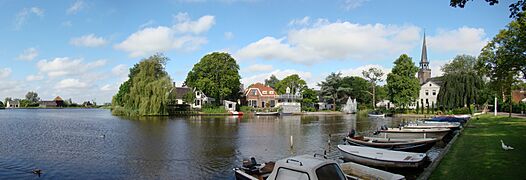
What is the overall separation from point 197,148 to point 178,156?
294 centimetres

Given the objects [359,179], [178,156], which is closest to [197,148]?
[178,156]

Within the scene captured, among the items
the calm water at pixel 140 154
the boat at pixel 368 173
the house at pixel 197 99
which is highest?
the house at pixel 197 99

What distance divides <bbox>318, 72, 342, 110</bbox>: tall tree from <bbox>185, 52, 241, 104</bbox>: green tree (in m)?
24.1

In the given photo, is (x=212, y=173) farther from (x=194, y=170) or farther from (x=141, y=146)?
(x=141, y=146)

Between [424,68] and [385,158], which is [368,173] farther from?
[424,68]

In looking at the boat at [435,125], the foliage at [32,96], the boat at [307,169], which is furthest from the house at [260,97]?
the foliage at [32,96]

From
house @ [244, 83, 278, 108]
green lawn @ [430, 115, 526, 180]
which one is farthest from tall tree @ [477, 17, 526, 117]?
house @ [244, 83, 278, 108]

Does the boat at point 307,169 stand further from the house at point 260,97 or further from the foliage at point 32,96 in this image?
the foliage at point 32,96

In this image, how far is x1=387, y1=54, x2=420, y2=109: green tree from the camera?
68312 mm

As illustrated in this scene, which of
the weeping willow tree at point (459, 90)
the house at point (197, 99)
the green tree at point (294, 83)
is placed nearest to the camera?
the weeping willow tree at point (459, 90)

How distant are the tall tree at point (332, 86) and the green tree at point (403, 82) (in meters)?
19.2

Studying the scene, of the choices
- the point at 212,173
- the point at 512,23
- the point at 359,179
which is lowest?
the point at 212,173

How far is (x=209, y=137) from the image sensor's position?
29.0m

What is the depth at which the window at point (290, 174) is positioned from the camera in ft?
24.6
